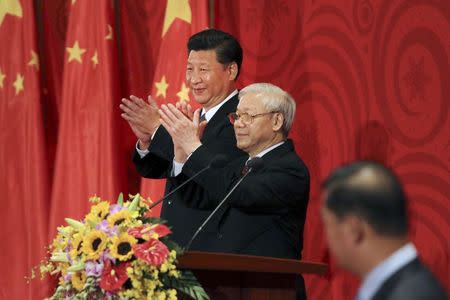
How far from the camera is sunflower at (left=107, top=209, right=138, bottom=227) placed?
227 centimetres

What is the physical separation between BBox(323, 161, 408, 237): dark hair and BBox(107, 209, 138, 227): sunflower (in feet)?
3.43

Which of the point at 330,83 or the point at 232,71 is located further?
the point at 330,83

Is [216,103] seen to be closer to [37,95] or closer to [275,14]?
[275,14]

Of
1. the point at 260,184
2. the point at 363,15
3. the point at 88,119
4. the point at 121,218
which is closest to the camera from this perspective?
the point at 121,218

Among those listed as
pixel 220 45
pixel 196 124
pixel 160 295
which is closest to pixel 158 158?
pixel 196 124

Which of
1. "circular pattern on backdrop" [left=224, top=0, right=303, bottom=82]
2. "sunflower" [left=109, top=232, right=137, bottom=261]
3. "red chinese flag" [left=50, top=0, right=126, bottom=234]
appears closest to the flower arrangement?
"sunflower" [left=109, top=232, right=137, bottom=261]

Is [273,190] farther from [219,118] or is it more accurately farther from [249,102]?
[219,118]

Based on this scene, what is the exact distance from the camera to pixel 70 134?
14.9 feet

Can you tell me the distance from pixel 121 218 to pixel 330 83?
70.5 inches

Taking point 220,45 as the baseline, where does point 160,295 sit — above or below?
below

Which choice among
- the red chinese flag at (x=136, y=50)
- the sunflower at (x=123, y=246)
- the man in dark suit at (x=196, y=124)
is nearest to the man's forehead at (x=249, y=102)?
the man in dark suit at (x=196, y=124)

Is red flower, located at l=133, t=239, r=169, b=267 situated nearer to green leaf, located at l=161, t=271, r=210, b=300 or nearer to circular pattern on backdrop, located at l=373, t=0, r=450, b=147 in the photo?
green leaf, located at l=161, t=271, r=210, b=300

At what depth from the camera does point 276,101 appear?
3.11 metres

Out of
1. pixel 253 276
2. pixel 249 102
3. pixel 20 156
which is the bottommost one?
pixel 20 156
